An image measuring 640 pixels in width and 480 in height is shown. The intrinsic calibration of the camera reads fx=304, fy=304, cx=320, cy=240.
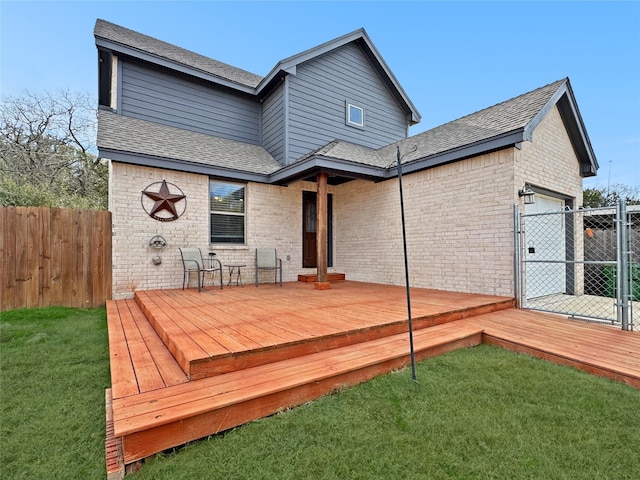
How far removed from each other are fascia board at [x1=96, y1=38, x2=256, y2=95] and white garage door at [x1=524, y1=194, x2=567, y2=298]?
285 inches

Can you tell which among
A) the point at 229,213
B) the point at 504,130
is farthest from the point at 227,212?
the point at 504,130

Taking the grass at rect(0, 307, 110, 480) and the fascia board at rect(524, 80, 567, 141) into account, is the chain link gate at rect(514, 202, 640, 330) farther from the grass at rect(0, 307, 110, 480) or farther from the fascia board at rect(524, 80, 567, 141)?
the grass at rect(0, 307, 110, 480)

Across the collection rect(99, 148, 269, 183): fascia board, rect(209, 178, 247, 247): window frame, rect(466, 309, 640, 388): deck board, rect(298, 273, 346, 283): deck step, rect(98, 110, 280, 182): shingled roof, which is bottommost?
rect(466, 309, 640, 388): deck board

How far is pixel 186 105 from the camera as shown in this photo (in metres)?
7.46

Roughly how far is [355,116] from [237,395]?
27.5 ft

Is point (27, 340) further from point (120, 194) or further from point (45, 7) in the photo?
point (45, 7)

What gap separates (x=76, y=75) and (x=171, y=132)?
45.1 ft

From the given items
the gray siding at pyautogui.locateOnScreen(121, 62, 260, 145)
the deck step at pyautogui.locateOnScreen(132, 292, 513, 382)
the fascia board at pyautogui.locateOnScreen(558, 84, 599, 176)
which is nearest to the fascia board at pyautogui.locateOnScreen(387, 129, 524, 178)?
the fascia board at pyautogui.locateOnScreen(558, 84, 599, 176)

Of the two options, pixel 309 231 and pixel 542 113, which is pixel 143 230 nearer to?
pixel 309 231

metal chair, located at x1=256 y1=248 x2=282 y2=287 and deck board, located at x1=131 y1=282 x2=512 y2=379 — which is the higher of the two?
metal chair, located at x1=256 y1=248 x2=282 y2=287

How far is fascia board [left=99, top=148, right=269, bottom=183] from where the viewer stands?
17.6 feet

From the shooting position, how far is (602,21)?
1188 cm

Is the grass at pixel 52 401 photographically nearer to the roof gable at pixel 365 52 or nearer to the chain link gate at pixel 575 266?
the chain link gate at pixel 575 266

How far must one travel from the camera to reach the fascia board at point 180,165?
538cm
